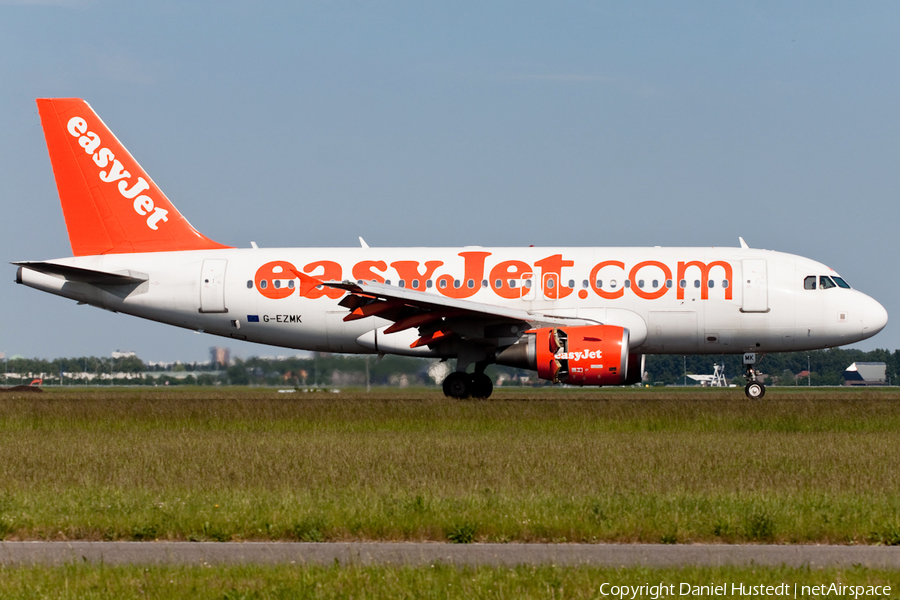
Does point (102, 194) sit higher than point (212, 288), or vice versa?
point (102, 194)

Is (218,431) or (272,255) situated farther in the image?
(272,255)

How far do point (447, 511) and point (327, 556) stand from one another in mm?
1911

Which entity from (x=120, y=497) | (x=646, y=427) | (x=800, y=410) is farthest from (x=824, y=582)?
(x=800, y=410)

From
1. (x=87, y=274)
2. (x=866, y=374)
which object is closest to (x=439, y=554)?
(x=87, y=274)

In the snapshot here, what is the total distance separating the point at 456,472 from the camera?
14117 mm

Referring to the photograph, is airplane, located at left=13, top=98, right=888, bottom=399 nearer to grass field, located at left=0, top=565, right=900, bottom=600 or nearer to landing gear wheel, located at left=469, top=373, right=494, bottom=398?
landing gear wheel, located at left=469, top=373, right=494, bottom=398

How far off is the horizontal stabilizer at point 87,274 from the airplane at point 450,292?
52mm

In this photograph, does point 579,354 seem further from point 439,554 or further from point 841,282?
point 439,554

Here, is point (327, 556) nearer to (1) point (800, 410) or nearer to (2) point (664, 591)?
(2) point (664, 591)

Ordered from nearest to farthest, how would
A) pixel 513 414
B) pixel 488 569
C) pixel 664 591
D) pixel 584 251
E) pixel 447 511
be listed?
pixel 664 591
pixel 488 569
pixel 447 511
pixel 513 414
pixel 584 251

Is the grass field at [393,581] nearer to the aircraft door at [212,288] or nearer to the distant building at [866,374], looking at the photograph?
the aircraft door at [212,288]

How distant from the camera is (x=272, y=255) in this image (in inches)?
1172

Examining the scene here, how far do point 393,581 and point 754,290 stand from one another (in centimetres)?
2177

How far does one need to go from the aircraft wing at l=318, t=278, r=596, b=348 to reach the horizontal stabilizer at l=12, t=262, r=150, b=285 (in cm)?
621
